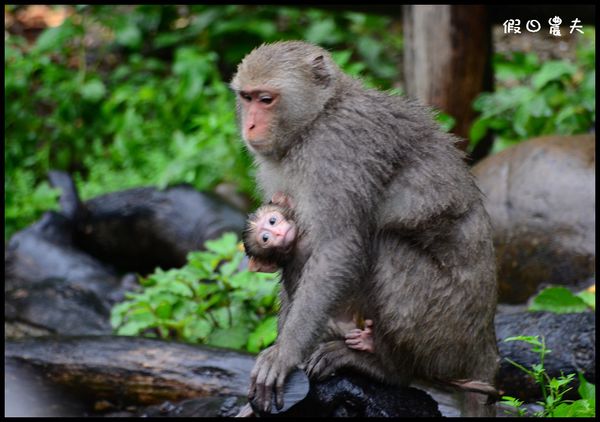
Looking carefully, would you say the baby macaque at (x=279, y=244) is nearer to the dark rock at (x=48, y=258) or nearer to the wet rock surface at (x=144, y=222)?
the dark rock at (x=48, y=258)

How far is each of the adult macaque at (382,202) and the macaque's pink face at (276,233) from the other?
0.30 feet

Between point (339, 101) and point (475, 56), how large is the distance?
4.37 m

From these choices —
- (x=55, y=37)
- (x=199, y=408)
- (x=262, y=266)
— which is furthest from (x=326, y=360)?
(x=55, y=37)

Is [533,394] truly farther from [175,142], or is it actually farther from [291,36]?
[291,36]

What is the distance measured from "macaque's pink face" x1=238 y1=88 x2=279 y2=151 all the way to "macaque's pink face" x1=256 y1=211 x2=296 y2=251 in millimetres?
385

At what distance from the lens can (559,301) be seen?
21.6 ft

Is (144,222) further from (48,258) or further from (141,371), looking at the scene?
(141,371)

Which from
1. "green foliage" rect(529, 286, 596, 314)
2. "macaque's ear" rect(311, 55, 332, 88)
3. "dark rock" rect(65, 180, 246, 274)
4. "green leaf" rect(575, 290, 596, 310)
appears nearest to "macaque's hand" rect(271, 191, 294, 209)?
"macaque's ear" rect(311, 55, 332, 88)

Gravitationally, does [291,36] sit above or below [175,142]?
above

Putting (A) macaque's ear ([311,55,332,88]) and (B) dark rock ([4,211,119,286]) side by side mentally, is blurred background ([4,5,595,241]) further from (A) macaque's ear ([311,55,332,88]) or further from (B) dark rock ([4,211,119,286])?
(A) macaque's ear ([311,55,332,88])

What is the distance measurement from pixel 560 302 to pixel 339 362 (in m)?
2.20

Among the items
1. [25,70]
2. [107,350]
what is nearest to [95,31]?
[25,70]

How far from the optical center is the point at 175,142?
403 inches

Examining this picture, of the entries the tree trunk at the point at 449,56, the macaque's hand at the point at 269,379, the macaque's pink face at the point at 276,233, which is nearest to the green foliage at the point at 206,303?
the macaque's pink face at the point at 276,233
